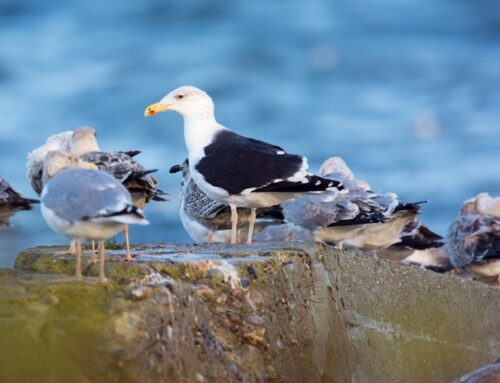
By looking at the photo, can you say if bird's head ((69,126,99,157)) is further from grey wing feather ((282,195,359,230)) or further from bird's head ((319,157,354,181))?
bird's head ((319,157,354,181))

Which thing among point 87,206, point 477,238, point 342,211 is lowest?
point 87,206

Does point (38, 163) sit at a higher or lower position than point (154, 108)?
lower

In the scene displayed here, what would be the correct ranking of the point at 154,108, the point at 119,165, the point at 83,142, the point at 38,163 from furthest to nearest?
the point at 154,108, the point at 38,163, the point at 83,142, the point at 119,165

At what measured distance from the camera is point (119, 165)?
8.47 metres

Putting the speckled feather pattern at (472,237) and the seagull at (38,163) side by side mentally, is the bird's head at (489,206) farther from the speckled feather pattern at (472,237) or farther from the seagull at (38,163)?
the seagull at (38,163)

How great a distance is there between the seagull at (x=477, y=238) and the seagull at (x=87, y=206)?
7.79 meters

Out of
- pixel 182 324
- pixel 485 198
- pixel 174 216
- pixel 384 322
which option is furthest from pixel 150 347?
pixel 174 216

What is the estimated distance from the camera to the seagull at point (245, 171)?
887 cm

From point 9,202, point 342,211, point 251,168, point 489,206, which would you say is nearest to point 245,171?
point 251,168

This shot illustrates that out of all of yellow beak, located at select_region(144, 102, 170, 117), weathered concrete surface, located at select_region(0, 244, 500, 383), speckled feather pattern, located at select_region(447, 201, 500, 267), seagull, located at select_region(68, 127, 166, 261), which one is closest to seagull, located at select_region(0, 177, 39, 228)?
seagull, located at select_region(68, 127, 166, 261)

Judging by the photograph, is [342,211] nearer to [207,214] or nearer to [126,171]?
[207,214]

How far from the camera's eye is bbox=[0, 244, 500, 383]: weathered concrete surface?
5.80 m

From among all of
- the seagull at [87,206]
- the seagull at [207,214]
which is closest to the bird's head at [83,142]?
the seagull at [207,214]

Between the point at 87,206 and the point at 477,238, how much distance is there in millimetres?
8142
